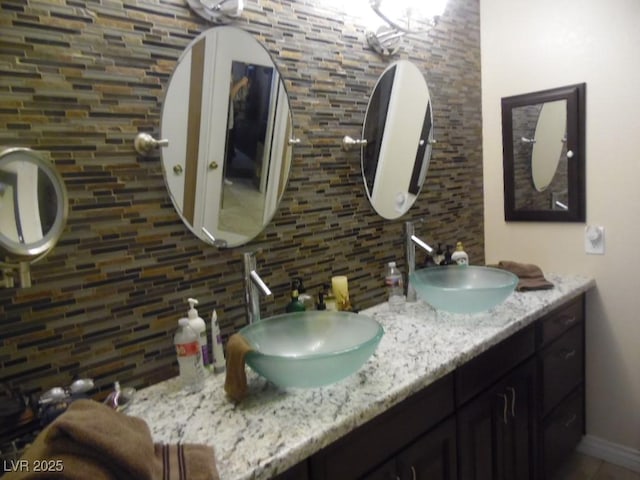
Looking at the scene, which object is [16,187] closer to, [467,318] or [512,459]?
[467,318]

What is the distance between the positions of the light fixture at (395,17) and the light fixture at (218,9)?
64 centimetres

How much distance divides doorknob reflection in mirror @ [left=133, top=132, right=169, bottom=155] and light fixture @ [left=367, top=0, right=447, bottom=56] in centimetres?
103

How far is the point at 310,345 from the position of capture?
1.35 metres

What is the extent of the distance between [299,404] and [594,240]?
1.69m

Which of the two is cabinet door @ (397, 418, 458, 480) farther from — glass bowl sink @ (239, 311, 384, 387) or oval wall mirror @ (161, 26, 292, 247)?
oval wall mirror @ (161, 26, 292, 247)

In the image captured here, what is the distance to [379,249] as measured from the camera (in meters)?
1.85

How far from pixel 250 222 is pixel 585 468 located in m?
1.98

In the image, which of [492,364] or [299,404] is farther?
[492,364]

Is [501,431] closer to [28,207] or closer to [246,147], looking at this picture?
[246,147]

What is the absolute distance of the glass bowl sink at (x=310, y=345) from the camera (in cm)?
101

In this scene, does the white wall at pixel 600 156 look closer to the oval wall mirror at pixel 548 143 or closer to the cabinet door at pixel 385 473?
the oval wall mirror at pixel 548 143

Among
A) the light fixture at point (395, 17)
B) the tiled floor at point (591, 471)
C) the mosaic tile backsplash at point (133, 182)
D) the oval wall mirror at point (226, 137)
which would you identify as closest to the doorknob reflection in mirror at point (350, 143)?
the mosaic tile backsplash at point (133, 182)

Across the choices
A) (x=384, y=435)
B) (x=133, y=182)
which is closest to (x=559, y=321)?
(x=384, y=435)

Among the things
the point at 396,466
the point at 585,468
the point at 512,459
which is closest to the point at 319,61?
the point at 396,466
